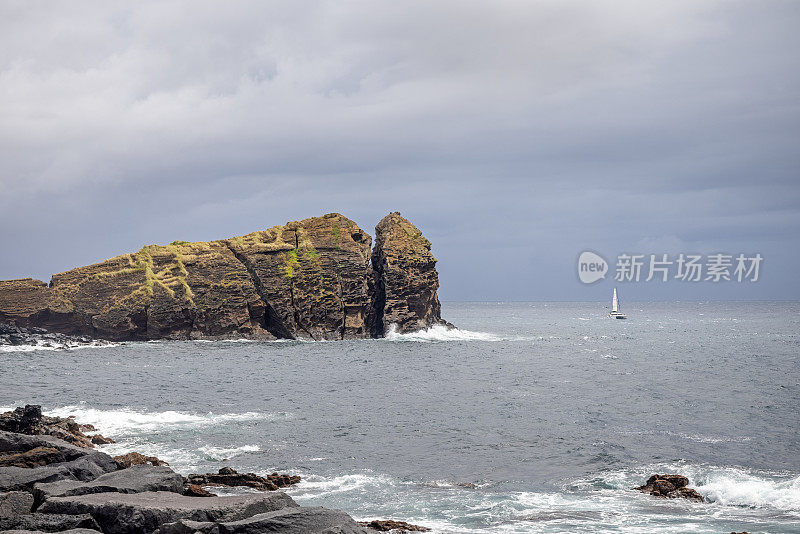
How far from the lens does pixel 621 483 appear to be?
78.3 feet

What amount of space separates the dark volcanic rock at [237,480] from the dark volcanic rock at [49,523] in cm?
813

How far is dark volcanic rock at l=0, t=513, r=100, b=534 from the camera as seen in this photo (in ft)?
44.8

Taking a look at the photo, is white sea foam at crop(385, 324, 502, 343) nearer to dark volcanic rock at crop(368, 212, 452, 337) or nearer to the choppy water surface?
dark volcanic rock at crop(368, 212, 452, 337)

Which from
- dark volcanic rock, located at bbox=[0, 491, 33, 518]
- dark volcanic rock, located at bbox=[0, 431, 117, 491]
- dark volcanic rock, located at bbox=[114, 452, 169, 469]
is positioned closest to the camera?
dark volcanic rock, located at bbox=[0, 491, 33, 518]

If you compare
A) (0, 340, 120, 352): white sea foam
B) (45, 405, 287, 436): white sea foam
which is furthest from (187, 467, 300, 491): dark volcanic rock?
(0, 340, 120, 352): white sea foam

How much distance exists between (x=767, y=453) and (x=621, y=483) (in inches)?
352

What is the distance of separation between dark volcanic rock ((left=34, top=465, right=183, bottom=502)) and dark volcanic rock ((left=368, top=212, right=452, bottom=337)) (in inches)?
3412

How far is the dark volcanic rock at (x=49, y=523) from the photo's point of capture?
Answer: 13.6 meters

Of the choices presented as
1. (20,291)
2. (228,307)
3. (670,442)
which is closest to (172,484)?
(670,442)

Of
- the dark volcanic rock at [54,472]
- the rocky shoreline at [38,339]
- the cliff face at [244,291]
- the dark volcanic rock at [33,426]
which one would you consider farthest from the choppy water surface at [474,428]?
the cliff face at [244,291]

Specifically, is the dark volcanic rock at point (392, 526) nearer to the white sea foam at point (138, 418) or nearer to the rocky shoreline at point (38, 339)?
the white sea foam at point (138, 418)

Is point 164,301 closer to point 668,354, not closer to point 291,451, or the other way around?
point 668,354

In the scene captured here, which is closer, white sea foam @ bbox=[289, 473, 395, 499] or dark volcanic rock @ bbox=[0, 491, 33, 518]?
dark volcanic rock @ bbox=[0, 491, 33, 518]

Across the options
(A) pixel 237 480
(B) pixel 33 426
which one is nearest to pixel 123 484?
(A) pixel 237 480
